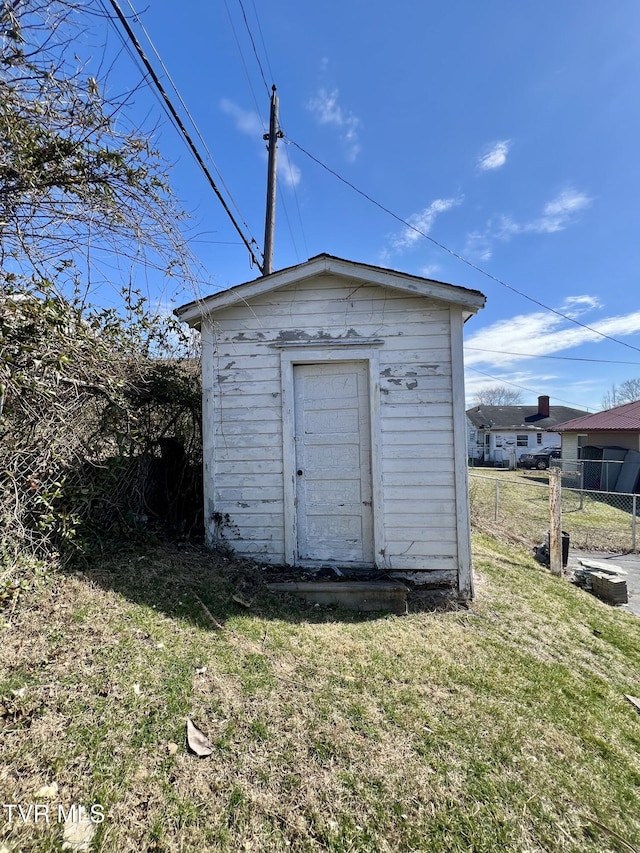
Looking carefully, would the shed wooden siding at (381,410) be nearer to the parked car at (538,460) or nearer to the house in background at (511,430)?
the parked car at (538,460)

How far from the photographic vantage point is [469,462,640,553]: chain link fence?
734 centimetres

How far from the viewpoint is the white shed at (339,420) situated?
153 inches

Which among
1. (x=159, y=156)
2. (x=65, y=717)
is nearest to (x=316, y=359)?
(x=159, y=156)

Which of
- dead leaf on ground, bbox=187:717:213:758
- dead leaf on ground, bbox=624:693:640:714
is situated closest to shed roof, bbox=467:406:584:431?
dead leaf on ground, bbox=624:693:640:714

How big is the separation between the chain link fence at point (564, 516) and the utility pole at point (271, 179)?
5923 millimetres

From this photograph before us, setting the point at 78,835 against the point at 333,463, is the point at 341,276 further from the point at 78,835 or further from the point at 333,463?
the point at 78,835

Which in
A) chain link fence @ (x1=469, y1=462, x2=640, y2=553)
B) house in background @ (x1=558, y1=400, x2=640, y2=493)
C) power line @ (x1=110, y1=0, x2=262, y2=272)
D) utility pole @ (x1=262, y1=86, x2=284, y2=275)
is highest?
utility pole @ (x1=262, y1=86, x2=284, y2=275)

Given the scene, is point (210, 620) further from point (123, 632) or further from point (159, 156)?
point (159, 156)

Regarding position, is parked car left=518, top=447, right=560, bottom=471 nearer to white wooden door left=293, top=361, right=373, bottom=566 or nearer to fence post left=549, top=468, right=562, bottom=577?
fence post left=549, top=468, right=562, bottom=577

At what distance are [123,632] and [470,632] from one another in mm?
2749

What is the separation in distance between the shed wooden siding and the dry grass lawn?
889mm

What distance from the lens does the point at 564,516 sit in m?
9.92

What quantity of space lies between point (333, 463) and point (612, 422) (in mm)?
17789

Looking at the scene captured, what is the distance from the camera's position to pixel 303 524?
A: 4117 millimetres
